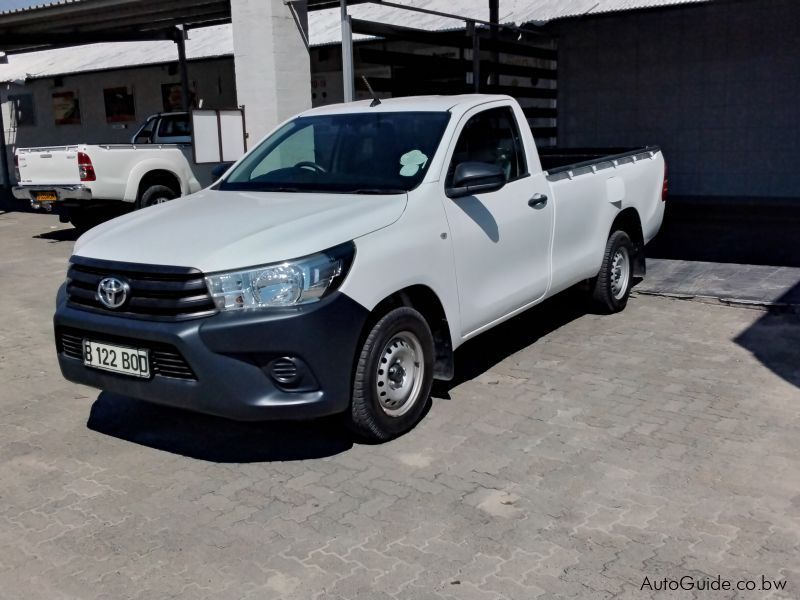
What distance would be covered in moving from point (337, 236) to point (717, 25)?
1204cm

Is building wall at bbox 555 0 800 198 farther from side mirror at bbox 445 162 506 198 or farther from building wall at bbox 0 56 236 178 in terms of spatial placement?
side mirror at bbox 445 162 506 198

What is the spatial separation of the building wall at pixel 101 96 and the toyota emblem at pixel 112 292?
16642 mm

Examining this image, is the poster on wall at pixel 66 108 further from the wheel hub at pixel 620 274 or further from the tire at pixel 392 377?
the tire at pixel 392 377

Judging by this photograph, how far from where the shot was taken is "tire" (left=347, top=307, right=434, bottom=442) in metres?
4.35

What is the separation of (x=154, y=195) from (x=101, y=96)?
41.8 feet

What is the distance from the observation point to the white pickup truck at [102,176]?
1212 cm

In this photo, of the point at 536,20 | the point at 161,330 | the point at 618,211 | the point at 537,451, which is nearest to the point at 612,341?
the point at 618,211

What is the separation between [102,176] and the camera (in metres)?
12.2

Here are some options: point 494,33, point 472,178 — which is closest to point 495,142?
point 472,178

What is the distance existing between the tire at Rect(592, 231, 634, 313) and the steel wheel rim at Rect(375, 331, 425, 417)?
9.34 ft

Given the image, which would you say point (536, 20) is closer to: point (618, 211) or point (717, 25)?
point (717, 25)

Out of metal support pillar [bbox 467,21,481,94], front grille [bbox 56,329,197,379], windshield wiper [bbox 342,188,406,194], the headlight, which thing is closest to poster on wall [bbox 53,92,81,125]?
metal support pillar [bbox 467,21,481,94]

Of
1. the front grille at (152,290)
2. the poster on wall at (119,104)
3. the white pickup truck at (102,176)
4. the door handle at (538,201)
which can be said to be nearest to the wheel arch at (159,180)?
the white pickup truck at (102,176)

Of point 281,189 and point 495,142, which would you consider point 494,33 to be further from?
point 281,189
